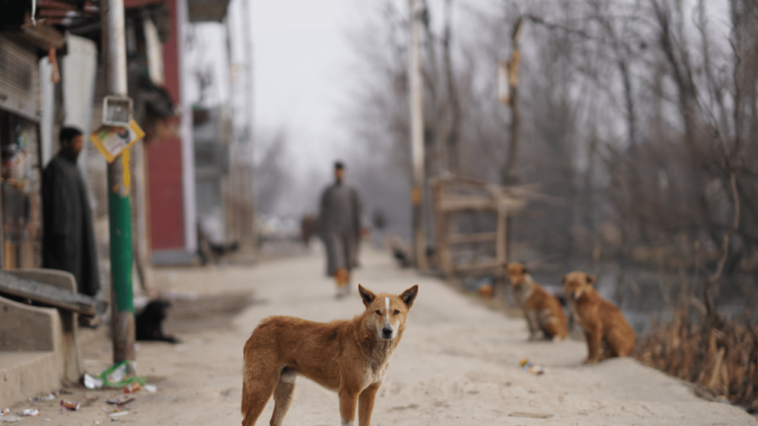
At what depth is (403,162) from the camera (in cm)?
4356

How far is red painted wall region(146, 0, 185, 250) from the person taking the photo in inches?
728

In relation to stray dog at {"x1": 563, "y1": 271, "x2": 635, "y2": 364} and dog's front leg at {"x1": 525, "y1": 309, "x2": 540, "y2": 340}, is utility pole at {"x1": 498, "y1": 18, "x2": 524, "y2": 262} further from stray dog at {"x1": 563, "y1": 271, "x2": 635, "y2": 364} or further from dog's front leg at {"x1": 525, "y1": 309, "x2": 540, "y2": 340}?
stray dog at {"x1": 563, "y1": 271, "x2": 635, "y2": 364}

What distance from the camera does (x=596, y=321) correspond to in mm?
6352

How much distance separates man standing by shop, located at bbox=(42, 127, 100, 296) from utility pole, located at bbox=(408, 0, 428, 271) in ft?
37.6

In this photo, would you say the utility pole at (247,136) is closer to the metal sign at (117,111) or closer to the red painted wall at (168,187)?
the red painted wall at (168,187)

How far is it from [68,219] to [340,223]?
583cm

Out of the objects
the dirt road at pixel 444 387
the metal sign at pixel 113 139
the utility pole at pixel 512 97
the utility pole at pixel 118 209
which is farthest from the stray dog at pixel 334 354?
the utility pole at pixel 512 97

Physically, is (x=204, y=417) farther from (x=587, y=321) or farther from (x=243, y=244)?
(x=243, y=244)

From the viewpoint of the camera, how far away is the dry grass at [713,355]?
628 centimetres

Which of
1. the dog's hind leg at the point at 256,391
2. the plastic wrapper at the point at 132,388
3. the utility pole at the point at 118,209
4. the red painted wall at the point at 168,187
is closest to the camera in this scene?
the dog's hind leg at the point at 256,391

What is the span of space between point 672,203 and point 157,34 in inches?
601

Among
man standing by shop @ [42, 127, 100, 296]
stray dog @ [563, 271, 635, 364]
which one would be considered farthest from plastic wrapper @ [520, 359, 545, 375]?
man standing by shop @ [42, 127, 100, 296]

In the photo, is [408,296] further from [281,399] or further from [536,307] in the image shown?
[536,307]

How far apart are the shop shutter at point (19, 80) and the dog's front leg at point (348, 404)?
203 inches
